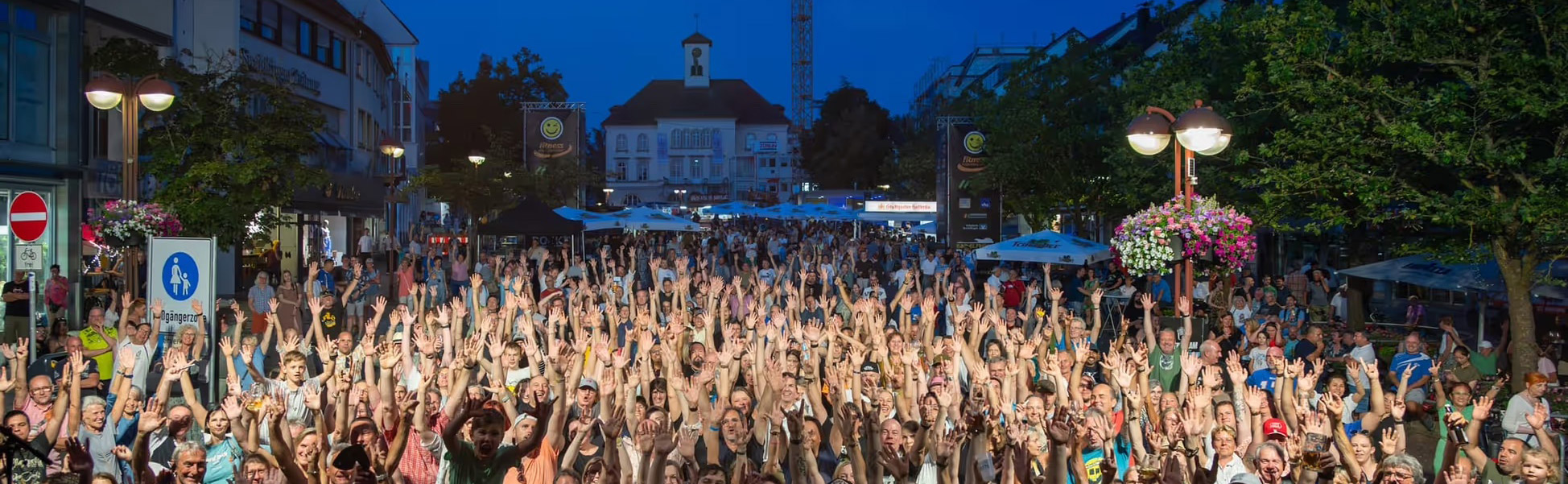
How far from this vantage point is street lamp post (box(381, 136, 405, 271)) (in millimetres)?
27172

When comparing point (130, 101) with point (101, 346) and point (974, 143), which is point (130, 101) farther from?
point (974, 143)

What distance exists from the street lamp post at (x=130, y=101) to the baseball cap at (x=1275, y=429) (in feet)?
35.9

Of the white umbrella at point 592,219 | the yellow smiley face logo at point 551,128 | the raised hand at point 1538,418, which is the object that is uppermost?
the yellow smiley face logo at point 551,128

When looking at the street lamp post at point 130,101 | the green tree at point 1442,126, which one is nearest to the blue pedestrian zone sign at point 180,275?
the street lamp post at point 130,101

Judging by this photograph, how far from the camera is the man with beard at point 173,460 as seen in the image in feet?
19.2

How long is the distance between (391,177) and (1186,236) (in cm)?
2436

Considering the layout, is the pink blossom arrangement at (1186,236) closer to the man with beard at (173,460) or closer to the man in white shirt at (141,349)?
the man with beard at (173,460)

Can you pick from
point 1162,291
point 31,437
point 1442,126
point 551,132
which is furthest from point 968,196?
point 31,437

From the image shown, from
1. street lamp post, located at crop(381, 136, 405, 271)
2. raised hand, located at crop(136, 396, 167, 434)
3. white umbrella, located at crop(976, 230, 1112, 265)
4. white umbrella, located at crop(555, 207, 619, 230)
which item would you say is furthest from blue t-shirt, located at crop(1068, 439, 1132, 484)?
street lamp post, located at crop(381, 136, 405, 271)

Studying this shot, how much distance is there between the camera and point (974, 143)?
30.4m

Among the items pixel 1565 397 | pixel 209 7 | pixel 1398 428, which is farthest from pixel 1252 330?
pixel 209 7

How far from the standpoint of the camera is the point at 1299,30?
12.3 metres

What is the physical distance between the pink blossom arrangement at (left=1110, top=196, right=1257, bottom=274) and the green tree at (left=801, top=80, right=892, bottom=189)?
62.5 m

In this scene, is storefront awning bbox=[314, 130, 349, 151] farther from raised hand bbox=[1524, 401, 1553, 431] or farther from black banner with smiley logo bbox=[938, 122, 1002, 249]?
raised hand bbox=[1524, 401, 1553, 431]
